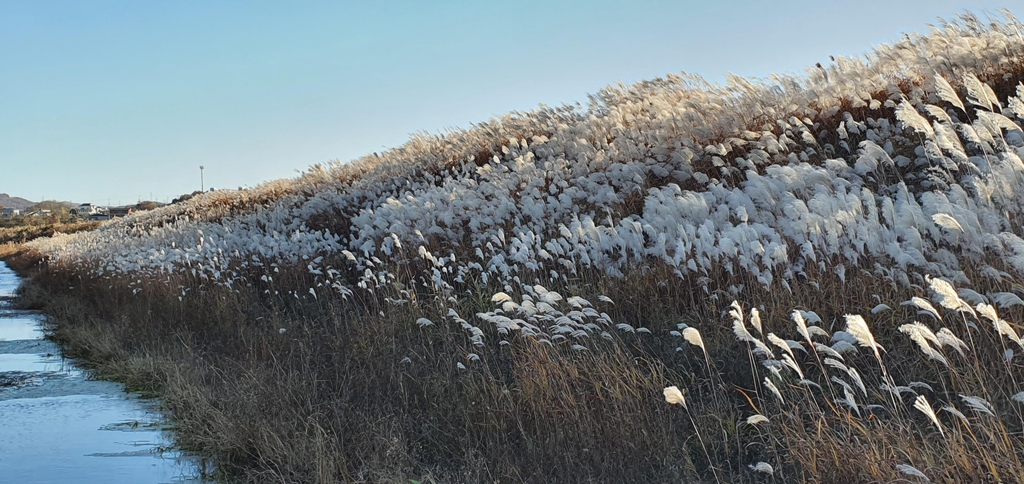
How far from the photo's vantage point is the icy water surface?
4.78 metres

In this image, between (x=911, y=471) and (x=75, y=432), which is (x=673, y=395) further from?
(x=75, y=432)

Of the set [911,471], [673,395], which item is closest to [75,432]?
[673,395]

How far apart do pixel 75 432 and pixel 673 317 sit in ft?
14.9

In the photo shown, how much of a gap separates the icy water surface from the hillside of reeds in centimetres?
26

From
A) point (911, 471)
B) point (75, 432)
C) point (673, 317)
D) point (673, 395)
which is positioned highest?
point (673, 395)

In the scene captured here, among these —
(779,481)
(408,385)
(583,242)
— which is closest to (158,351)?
(408,385)

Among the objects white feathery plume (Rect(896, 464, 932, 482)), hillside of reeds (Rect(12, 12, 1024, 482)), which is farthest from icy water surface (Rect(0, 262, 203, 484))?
white feathery plume (Rect(896, 464, 932, 482))

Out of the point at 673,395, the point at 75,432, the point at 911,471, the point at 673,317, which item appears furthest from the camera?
the point at 75,432

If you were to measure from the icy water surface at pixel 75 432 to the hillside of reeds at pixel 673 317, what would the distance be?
0.26m

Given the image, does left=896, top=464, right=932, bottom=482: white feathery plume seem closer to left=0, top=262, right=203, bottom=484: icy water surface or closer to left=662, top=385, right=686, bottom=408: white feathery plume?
left=662, top=385, right=686, bottom=408: white feathery plume

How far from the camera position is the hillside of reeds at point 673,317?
3.59 metres

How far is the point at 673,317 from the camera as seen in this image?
5.40 metres

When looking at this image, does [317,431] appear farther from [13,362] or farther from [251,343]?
A: [13,362]

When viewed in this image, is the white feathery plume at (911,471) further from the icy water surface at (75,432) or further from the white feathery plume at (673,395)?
the icy water surface at (75,432)
